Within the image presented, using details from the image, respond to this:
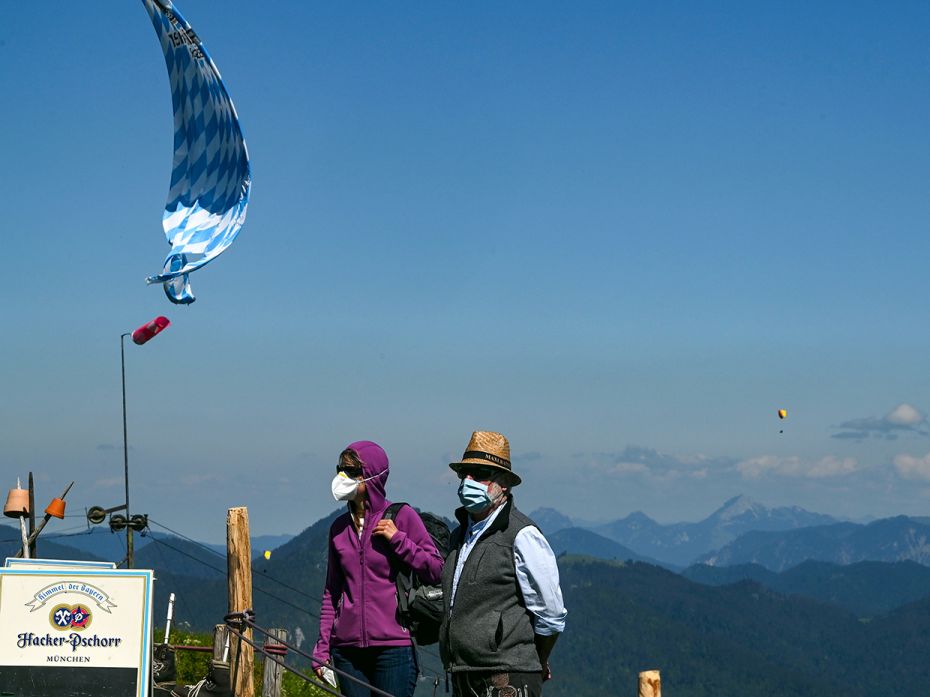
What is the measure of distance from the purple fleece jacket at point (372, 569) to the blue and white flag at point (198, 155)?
4.42 m

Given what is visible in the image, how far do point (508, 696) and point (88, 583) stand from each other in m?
4.01

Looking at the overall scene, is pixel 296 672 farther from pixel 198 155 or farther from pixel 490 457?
pixel 198 155

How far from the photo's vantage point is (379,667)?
851 centimetres

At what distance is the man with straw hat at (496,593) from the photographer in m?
7.53

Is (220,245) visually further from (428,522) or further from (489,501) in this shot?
(489,501)

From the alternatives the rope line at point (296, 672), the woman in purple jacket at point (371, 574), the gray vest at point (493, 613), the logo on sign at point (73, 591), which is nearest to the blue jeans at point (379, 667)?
the woman in purple jacket at point (371, 574)

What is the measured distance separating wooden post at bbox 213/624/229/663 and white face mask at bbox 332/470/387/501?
18.0ft

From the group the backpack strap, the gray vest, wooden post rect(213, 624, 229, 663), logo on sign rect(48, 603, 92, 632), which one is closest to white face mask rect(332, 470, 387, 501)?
the backpack strap

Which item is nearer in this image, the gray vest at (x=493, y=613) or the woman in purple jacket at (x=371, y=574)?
the gray vest at (x=493, y=613)

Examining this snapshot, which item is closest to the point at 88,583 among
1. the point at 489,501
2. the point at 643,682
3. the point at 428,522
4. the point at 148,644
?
the point at 148,644

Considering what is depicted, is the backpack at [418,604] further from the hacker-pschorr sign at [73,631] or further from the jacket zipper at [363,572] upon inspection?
the hacker-pschorr sign at [73,631]

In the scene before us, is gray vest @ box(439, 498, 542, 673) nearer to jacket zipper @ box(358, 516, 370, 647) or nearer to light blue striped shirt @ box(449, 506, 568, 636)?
light blue striped shirt @ box(449, 506, 568, 636)

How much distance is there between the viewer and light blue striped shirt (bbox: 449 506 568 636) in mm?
7500

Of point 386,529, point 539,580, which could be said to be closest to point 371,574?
point 386,529
